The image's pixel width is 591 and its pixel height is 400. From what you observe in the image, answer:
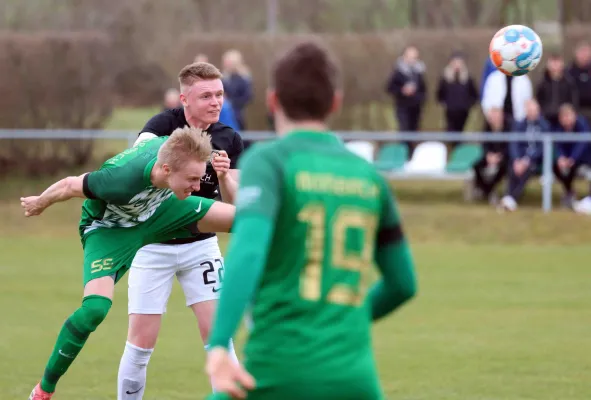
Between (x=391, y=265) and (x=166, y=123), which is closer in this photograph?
(x=391, y=265)

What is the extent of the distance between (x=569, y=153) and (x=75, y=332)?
12.5 metres

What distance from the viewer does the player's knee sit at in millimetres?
6473

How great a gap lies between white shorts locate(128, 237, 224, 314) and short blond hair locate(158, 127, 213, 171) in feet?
3.97

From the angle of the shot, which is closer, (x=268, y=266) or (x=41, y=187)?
A: (x=268, y=266)

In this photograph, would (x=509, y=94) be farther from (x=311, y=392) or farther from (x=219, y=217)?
(x=311, y=392)

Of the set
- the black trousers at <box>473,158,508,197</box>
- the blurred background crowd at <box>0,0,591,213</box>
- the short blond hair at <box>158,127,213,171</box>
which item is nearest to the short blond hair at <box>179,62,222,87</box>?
the short blond hair at <box>158,127,213,171</box>

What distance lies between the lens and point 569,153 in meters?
17.8

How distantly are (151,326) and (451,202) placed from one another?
13.3m

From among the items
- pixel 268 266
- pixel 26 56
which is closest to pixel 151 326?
pixel 268 266

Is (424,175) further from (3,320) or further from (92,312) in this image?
(92,312)

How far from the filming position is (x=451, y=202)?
19.7 metres

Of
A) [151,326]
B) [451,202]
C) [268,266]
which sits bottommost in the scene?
[451,202]

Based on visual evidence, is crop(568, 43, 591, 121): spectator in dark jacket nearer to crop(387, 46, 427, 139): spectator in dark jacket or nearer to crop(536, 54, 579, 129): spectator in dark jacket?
crop(536, 54, 579, 129): spectator in dark jacket

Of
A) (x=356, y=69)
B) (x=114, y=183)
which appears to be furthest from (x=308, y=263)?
(x=356, y=69)
